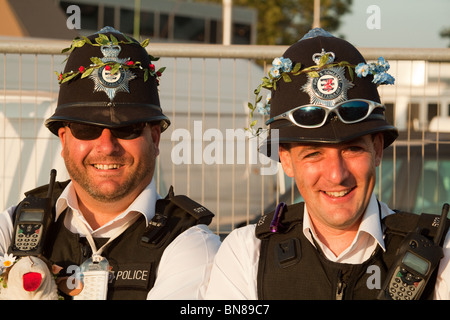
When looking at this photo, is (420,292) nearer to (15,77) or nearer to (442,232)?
(442,232)

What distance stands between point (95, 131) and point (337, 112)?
1.29 meters

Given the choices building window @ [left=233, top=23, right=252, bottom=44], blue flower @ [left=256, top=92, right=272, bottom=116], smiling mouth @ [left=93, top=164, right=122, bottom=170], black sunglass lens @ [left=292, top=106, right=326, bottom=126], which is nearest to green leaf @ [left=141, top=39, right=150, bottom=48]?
smiling mouth @ [left=93, top=164, right=122, bottom=170]

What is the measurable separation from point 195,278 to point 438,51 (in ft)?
9.71

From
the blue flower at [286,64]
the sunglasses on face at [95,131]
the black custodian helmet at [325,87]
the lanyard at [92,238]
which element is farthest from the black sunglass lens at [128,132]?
the blue flower at [286,64]

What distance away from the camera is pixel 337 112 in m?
3.33

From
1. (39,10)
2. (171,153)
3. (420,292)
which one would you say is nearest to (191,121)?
(171,153)

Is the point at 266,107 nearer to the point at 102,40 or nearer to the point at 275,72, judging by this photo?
the point at 275,72

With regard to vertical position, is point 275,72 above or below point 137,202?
above

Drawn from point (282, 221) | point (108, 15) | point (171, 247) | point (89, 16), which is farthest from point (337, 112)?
point (89, 16)

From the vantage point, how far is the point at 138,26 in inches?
1289

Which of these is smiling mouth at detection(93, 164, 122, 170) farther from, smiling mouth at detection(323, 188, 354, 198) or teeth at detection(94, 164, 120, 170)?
smiling mouth at detection(323, 188, 354, 198)

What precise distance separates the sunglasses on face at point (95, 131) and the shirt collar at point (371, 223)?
101 centimetres

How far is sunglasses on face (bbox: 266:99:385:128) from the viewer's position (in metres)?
3.33

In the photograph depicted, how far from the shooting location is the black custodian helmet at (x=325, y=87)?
3.32 m
